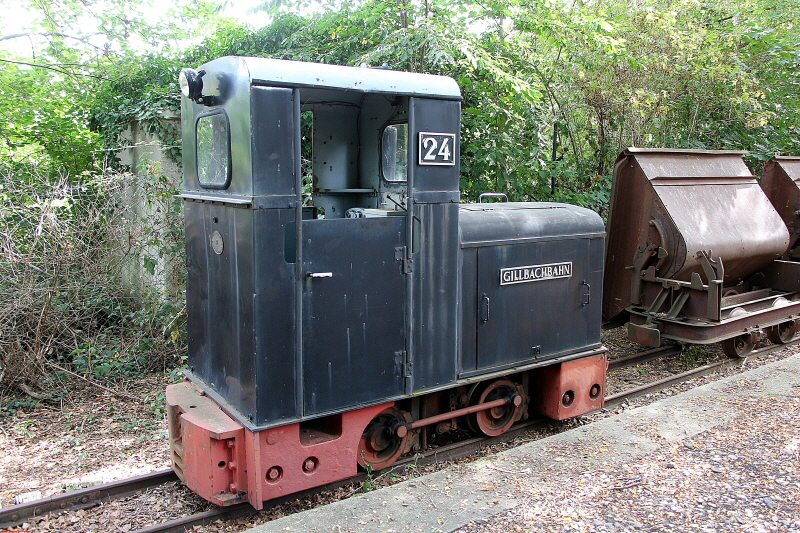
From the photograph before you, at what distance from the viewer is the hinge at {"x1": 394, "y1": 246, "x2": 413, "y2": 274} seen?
4109 millimetres

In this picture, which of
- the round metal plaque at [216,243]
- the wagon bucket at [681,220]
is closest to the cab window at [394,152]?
the round metal plaque at [216,243]

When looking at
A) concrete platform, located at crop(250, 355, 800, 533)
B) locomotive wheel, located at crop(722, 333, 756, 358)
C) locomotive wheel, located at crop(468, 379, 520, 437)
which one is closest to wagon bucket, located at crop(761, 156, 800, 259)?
locomotive wheel, located at crop(722, 333, 756, 358)

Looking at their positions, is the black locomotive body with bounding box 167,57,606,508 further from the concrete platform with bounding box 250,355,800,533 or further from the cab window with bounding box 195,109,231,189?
the concrete platform with bounding box 250,355,800,533

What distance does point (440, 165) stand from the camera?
4273mm

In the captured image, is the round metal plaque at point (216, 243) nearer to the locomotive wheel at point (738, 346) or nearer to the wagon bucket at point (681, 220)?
the wagon bucket at point (681, 220)

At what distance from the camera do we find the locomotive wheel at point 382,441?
4.44m

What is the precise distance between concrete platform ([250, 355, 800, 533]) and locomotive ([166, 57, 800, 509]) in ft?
1.72

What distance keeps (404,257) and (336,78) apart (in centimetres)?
124

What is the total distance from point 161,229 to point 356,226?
4.67m

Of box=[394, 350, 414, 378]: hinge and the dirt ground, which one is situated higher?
box=[394, 350, 414, 378]: hinge

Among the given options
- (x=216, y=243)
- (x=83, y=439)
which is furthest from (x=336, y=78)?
(x=83, y=439)

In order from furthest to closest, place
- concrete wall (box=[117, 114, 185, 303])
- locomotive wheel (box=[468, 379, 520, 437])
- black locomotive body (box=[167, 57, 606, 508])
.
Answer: concrete wall (box=[117, 114, 185, 303])
locomotive wheel (box=[468, 379, 520, 437])
black locomotive body (box=[167, 57, 606, 508])

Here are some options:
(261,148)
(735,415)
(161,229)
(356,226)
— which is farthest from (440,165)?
(161,229)

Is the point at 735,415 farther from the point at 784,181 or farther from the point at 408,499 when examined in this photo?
the point at 784,181
